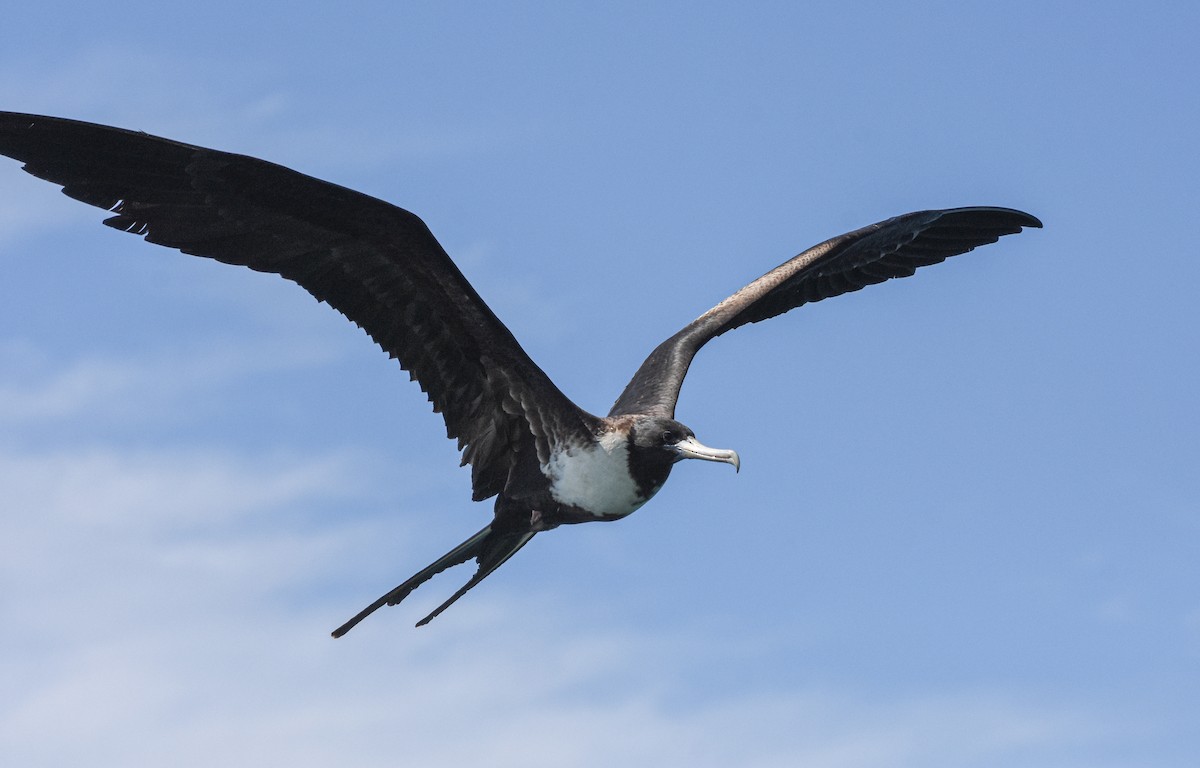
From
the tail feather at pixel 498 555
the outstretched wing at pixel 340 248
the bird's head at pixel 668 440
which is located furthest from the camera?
the tail feather at pixel 498 555

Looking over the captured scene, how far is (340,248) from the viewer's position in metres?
8.72

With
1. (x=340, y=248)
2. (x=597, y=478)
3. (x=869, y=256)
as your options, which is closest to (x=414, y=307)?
(x=340, y=248)

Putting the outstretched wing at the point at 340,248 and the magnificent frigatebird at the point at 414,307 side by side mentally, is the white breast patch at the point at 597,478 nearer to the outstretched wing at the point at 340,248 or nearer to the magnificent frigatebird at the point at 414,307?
the magnificent frigatebird at the point at 414,307

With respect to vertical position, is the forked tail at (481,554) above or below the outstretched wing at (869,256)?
below

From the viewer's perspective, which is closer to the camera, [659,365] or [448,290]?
[448,290]

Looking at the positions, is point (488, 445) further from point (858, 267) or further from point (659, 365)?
point (858, 267)

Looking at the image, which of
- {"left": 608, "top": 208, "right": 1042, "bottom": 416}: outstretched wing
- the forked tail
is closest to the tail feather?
the forked tail

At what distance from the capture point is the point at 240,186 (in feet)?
27.6

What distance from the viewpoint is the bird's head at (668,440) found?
9008 mm

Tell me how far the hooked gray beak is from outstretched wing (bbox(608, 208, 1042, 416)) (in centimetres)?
214

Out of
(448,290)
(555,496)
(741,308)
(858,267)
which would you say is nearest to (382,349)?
(448,290)

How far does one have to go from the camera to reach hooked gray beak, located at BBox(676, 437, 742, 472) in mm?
8867

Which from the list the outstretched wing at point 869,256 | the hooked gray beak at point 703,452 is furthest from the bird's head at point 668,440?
the outstretched wing at point 869,256

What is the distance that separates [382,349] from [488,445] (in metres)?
0.80
